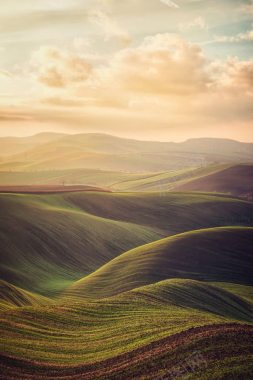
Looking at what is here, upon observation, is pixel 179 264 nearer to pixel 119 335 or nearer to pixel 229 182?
pixel 119 335

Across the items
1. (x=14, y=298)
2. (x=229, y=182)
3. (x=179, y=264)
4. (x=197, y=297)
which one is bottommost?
(x=179, y=264)

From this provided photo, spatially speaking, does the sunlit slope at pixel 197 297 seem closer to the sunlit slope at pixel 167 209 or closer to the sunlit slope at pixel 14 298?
the sunlit slope at pixel 14 298

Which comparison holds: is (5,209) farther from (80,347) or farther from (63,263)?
(80,347)

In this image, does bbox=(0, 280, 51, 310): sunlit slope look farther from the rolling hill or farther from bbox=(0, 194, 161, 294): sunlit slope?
the rolling hill

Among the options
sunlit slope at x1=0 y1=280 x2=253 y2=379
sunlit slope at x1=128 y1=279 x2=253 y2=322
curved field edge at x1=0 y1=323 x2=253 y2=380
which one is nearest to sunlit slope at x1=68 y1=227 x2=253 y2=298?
sunlit slope at x1=128 y1=279 x2=253 y2=322

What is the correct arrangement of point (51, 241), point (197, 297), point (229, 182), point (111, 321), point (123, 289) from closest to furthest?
point (111, 321)
point (197, 297)
point (123, 289)
point (51, 241)
point (229, 182)

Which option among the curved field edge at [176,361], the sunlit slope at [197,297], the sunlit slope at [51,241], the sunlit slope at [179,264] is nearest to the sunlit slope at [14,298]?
the sunlit slope at [179,264]

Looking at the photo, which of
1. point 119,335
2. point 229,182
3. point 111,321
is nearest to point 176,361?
point 119,335
